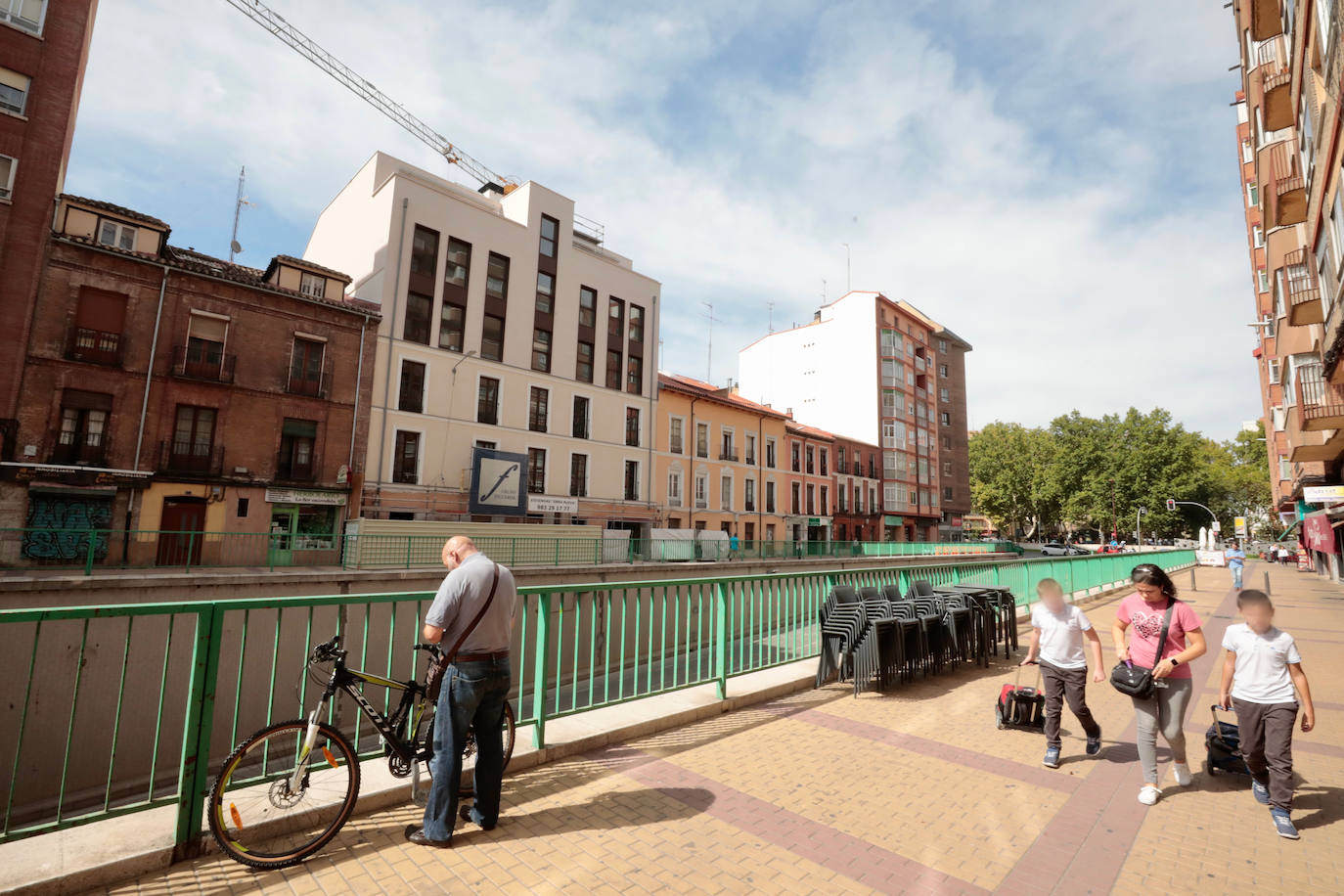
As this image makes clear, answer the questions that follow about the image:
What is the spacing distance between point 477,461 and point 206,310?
37.1 feet

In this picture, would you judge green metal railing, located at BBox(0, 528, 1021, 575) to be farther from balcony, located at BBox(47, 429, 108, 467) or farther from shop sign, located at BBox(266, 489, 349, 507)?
balcony, located at BBox(47, 429, 108, 467)

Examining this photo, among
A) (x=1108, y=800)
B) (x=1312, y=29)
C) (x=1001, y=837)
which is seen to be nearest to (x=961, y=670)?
(x=1108, y=800)

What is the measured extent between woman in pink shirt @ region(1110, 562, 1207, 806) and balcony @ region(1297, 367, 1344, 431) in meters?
14.1

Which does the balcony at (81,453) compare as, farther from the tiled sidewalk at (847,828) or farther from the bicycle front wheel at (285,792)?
the tiled sidewalk at (847,828)

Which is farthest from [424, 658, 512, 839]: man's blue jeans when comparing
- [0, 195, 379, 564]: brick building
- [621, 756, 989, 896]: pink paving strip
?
[0, 195, 379, 564]: brick building

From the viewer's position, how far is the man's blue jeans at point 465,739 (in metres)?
3.59

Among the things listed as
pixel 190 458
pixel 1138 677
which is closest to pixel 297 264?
pixel 190 458

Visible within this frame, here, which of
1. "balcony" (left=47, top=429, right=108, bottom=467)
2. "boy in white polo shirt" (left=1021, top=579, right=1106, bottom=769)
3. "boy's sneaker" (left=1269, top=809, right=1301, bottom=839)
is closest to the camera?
"boy's sneaker" (left=1269, top=809, right=1301, bottom=839)

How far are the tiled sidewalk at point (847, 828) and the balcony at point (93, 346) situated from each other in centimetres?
2411

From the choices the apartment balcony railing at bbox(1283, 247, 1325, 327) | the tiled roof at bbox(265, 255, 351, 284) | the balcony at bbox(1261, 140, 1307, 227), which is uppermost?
the tiled roof at bbox(265, 255, 351, 284)

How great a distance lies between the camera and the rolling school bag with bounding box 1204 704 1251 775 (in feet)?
15.9

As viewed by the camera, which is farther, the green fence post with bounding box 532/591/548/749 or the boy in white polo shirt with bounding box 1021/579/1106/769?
the boy in white polo shirt with bounding box 1021/579/1106/769

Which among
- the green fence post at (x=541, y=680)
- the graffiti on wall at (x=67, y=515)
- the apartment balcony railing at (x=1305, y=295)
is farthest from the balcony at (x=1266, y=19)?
the graffiti on wall at (x=67, y=515)

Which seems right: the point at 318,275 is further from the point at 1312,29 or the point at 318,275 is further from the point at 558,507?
the point at 1312,29
